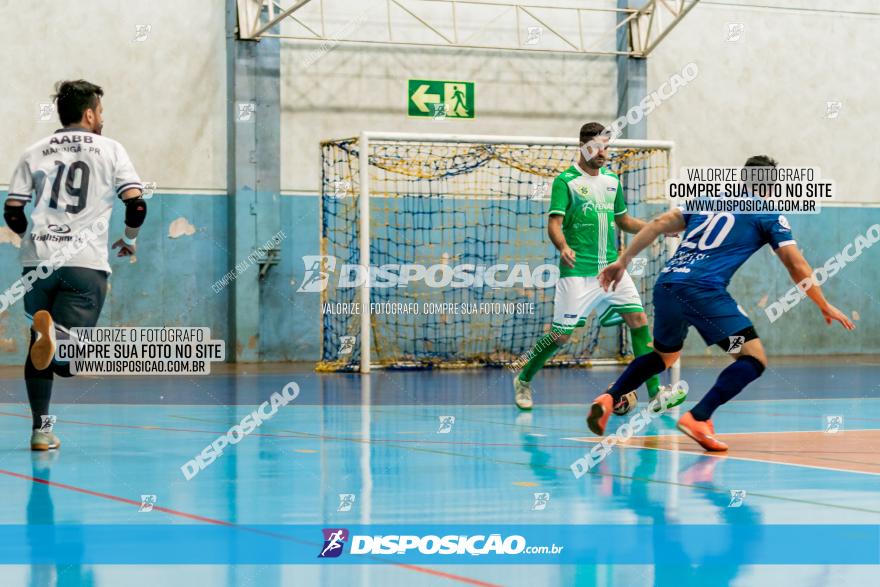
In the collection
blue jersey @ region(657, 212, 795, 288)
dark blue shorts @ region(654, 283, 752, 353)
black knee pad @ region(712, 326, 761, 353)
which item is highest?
blue jersey @ region(657, 212, 795, 288)

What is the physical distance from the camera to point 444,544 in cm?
424

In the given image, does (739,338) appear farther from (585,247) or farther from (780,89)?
(780,89)

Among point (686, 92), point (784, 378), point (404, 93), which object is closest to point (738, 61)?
point (686, 92)

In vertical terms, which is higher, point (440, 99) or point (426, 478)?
point (440, 99)

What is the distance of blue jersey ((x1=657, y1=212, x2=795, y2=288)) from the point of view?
6.97 metres

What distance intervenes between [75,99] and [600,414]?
350cm

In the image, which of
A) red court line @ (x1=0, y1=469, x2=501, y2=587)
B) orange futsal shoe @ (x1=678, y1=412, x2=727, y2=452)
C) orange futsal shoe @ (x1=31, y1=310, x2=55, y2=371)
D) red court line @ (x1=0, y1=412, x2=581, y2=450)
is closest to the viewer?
red court line @ (x1=0, y1=469, x2=501, y2=587)

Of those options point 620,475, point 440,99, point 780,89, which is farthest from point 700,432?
point 780,89

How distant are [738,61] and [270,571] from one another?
17.7 m

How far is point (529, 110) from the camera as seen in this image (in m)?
19.0

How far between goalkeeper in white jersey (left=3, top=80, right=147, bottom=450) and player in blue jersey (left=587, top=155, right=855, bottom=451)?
9.66ft

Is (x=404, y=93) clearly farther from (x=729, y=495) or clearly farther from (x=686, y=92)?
(x=729, y=495)

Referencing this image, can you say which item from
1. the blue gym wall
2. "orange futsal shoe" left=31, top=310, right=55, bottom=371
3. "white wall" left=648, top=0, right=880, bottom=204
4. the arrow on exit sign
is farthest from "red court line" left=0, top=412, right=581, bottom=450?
"white wall" left=648, top=0, right=880, bottom=204

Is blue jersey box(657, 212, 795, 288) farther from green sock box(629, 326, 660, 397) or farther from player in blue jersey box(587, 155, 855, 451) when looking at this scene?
green sock box(629, 326, 660, 397)
